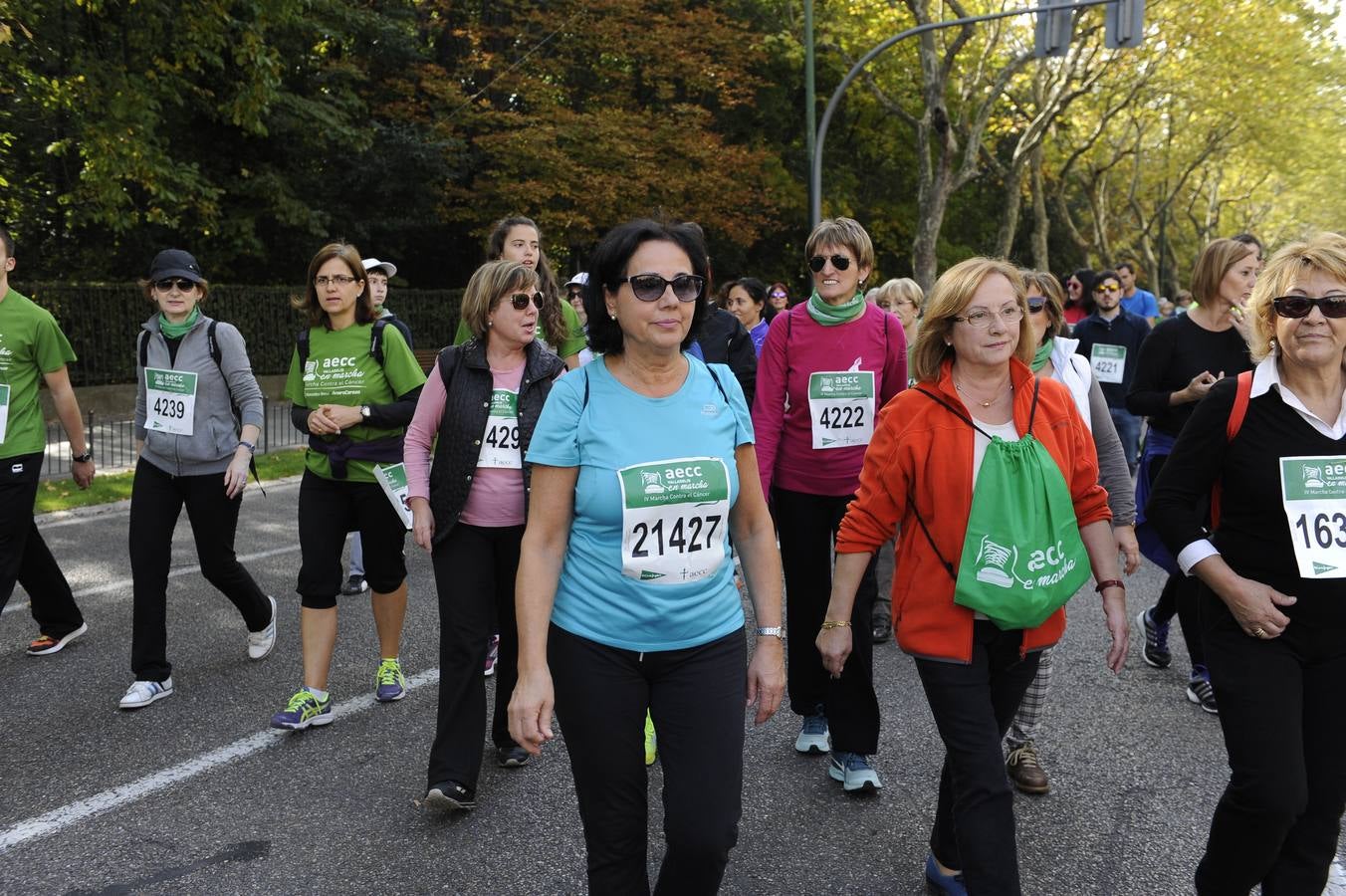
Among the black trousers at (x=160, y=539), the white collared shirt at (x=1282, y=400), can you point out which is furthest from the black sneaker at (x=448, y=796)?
the white collared shirt at (x=1282, y=400)

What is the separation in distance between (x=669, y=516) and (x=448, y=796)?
1805 millimetres

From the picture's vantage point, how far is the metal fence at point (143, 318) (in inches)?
685

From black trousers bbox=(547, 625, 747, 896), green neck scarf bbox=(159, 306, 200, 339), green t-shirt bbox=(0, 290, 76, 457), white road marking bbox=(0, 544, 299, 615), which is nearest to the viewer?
black trousers bbox=(547, 625, 747, 896)

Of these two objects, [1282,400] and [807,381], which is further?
[807,381]

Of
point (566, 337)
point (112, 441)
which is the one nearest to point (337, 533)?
point (566, 337)

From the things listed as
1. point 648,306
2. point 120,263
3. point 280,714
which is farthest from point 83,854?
point 120,263

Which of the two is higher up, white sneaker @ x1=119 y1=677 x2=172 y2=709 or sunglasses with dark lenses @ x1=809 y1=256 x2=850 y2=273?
sunglasses with dark lenses @ x1=809 y1=256 x2=850 y2=273

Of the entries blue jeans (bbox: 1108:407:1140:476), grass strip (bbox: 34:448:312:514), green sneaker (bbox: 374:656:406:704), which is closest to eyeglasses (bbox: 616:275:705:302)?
green sneaker (bbox: 374:656:406:704)

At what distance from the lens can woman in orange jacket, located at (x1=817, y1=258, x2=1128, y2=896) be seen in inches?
112

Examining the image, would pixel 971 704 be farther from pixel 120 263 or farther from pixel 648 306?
pixel 120 263

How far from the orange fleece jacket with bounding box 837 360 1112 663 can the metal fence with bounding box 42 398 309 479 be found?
901 centimetres

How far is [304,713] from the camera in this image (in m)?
4.70

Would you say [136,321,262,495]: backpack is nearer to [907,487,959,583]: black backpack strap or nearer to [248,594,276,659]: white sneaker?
[248,594,276,659]: white sneaker

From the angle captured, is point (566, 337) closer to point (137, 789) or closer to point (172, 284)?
point (172, 284)
